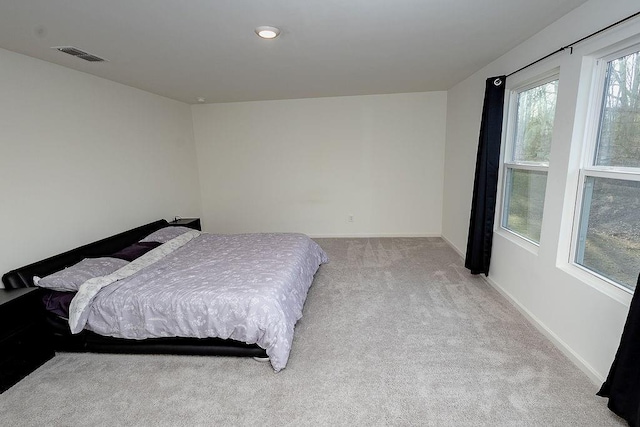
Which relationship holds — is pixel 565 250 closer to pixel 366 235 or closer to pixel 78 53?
pixel 366 235

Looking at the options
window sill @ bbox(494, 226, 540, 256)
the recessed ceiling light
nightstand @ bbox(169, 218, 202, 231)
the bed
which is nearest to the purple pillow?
the bed

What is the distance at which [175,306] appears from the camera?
2.21 metres

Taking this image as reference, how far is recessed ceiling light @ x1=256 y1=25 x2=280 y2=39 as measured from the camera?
7.16ft

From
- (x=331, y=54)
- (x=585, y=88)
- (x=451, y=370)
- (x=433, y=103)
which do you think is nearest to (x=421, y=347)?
(x=451, y=370)

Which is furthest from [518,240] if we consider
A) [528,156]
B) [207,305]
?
[207,305]

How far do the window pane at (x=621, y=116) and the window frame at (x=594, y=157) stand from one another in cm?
3

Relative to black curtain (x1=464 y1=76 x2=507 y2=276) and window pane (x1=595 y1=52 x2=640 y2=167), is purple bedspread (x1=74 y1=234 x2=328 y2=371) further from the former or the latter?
window pane (x1=595 y1=52 x2=640 y2=167)

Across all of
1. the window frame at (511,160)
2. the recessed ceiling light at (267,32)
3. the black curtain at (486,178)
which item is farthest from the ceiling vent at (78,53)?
the window frame at (511,160)

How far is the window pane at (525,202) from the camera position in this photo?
264 cm

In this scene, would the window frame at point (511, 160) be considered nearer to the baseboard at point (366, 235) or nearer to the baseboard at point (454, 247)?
the baseboard at point (454, 247)

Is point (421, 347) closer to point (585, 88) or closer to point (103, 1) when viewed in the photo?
point (585, 88)

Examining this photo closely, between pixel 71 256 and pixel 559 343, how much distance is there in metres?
4.11

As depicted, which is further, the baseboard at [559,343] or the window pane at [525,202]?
the window pane at [525,202]

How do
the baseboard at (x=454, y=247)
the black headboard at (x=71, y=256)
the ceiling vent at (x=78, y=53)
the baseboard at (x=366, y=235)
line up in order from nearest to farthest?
the black headboard at (x=71, y=256) < the ceiling vent at (x=78, y=53) < the baseboard at (x=454, y=247) < the baseboard at (x=366, y=235)
